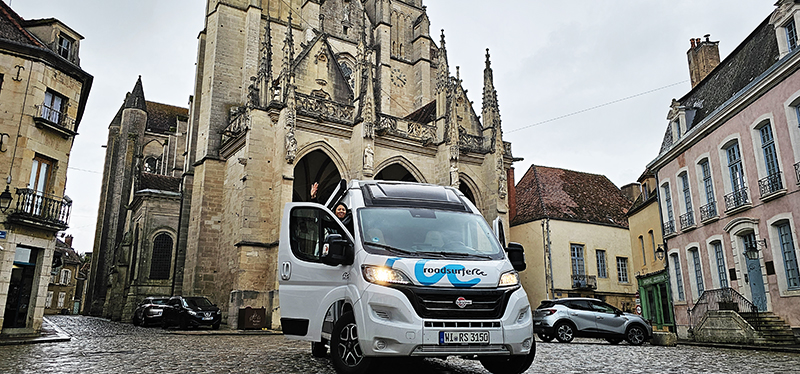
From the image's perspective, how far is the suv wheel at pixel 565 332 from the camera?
14.1m

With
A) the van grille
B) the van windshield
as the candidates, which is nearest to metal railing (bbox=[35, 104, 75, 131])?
the van windshield

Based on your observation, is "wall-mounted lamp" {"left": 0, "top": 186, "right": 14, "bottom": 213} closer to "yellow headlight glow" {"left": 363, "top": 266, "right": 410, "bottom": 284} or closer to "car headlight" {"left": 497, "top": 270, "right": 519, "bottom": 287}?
"yellow headlight glow" {"left": 363, "top": 266, "right": 410, "bottom": 284}

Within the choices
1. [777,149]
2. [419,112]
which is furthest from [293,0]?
[777,149]

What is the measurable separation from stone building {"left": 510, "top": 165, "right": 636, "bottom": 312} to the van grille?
72.5 feet

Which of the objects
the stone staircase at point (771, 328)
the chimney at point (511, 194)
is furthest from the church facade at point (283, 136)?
the stone staircase at point (771, 328)

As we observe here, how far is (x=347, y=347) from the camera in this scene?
5.67 metres

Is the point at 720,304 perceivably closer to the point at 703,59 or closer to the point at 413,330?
the point at 703,59

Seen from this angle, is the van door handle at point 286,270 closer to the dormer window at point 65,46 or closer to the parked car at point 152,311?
the dormer window at point 65,46

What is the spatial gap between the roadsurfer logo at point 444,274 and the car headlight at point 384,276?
14 centimetres

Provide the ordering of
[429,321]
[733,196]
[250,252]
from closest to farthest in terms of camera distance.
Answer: [429,321] < [733,196] < [250,252]

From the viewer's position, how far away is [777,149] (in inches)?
526

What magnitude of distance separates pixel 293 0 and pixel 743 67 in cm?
1976

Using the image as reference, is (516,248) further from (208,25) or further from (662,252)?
(208,25)

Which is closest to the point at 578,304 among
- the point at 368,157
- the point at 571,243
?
the point at 368,157
